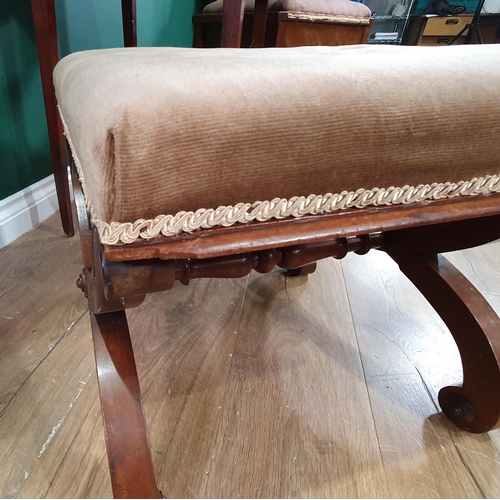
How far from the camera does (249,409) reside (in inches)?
19.9

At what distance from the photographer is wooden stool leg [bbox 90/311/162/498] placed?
326 millimetres

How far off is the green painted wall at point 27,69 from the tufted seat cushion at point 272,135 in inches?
23.4

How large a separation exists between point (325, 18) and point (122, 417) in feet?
3.65

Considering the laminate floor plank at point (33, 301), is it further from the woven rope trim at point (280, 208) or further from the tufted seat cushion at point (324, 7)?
the tufted seat cushion at point (324, 7)

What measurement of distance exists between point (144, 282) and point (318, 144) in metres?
0.15

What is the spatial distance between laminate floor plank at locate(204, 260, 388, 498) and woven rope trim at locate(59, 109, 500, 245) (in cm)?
31

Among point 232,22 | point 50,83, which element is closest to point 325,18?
point 232,22

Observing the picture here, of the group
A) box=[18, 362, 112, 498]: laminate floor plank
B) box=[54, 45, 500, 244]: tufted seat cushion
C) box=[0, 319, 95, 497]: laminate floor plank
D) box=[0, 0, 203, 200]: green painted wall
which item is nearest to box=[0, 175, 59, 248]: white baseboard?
box=[0, 0, 203, 200]: green painted wall

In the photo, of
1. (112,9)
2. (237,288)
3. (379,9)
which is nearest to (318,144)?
(237,288)

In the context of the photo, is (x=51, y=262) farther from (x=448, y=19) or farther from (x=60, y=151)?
(x=448, y=19)

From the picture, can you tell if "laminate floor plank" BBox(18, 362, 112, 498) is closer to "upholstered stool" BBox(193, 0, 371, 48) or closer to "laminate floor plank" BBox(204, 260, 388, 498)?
"laminate floor plank" BBox(204, 260, 388, 498)

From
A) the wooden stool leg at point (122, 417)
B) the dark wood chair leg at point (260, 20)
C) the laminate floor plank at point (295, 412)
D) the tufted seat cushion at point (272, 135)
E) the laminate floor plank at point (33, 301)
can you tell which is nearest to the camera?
the tufted seat cushion at point (272, 135)

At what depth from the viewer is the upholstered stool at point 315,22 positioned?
1.04 metres

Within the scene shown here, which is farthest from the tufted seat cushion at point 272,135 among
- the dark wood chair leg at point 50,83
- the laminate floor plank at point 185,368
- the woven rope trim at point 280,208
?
the dark wood chair leg at point 50,83
